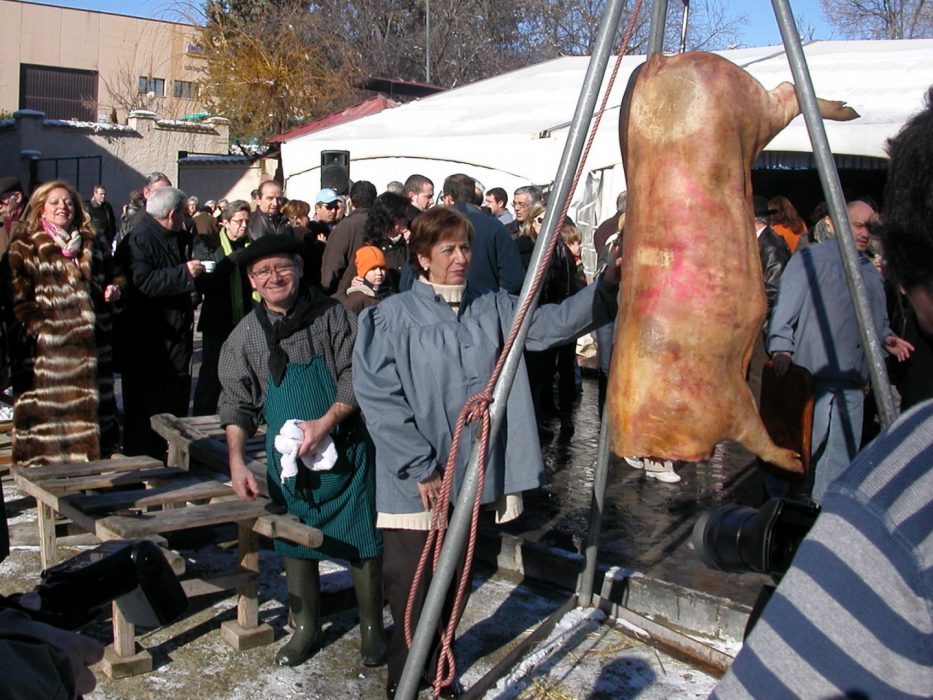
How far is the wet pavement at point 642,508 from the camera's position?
16.3 feet

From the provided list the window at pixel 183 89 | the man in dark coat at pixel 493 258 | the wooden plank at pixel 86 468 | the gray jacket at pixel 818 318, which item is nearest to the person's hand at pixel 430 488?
the wooden plank at pixel 86 468

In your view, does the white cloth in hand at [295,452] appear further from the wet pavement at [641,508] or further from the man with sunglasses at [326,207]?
the man with sunglasses at [326,207]

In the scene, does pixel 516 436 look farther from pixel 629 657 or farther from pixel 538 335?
pixel 629 657

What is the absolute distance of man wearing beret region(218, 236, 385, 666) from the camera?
152 inches

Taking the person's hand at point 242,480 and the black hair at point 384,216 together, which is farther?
the black hair at point 384,216

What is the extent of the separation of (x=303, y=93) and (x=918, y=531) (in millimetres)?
25708

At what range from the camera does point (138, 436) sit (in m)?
6.15

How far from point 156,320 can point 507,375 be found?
3917 millimetres

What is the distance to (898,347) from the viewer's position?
Result: 5160mm

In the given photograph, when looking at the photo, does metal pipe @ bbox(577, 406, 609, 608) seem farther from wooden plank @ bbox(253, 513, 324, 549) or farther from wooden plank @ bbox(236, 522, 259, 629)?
wooden plank @ bbox(236, 522, 259, 629)

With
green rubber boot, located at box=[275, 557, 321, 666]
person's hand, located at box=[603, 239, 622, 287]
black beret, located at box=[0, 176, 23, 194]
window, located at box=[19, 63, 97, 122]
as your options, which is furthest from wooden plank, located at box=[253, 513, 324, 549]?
window, located at box=[19, 63, 97, 122]

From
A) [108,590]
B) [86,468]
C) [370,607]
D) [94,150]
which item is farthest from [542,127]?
[94,150]

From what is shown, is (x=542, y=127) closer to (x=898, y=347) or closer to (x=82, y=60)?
(x=898, y=347)

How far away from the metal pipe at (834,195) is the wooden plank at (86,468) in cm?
336
